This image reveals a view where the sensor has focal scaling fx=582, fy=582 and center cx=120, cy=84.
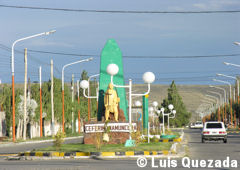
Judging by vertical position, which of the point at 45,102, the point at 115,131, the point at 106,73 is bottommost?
the point at 115,131

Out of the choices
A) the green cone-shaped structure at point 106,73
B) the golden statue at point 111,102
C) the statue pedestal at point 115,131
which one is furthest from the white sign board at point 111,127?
the green cone-shaped structure at point 106,73

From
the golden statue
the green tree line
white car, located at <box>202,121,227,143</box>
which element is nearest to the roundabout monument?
the golden statue

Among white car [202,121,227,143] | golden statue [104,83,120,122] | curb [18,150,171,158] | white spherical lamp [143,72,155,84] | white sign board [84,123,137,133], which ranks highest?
white spherical lamp [143,72,155,84]

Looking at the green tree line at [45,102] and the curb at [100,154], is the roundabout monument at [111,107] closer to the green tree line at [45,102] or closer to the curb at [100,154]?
the curb at [100,154]

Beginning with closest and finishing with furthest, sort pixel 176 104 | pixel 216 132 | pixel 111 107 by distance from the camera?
pixel 111 107 → pixel 216 132 → pixel 176 104

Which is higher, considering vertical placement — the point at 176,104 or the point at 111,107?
the point at 176,104

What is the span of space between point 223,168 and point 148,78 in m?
10.1

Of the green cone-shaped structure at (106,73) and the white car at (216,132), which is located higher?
the green cone-shaped structure at (106,73)

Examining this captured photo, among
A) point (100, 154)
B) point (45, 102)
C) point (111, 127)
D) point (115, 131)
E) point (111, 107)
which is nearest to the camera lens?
point (100, 154)

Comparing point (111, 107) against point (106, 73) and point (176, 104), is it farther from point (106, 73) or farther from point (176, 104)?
point (176, 104)

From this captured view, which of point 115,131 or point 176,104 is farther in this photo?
point 176,104

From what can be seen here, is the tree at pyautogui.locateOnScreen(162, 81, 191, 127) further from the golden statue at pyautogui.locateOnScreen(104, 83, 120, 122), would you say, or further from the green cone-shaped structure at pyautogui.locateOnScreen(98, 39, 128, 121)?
the golden statue at pyautogui.locateOnScreen(104, 83, 120, 122)

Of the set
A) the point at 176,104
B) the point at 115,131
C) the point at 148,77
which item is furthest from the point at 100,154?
the point at 176,104

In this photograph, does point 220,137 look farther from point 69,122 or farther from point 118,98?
point 69,122
